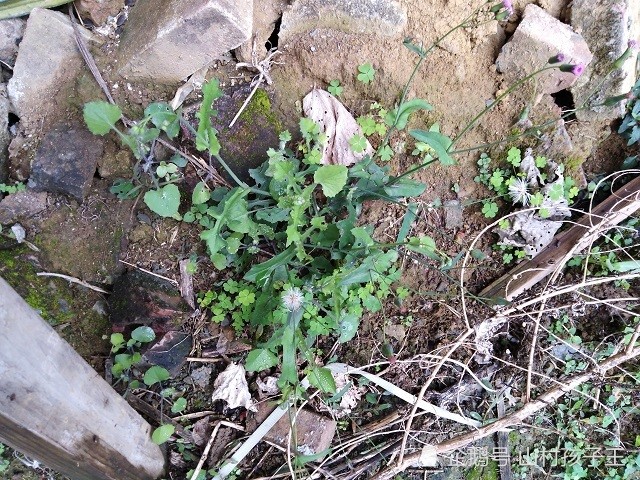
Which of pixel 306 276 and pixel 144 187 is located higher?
pixel 144 187

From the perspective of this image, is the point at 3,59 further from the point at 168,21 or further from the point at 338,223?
the point at 338,223

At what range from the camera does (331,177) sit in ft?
6.61

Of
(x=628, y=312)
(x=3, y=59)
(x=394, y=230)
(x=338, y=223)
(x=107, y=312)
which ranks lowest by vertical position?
(x=107, y=312)

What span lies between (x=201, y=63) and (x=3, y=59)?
919 mm

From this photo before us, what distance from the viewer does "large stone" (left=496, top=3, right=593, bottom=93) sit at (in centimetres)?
249

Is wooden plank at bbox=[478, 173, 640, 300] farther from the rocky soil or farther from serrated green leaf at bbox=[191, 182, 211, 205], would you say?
serrated green leaf at bbox=[191, 182, 211, 205]

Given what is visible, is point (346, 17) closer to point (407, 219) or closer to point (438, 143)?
point (438, 143)

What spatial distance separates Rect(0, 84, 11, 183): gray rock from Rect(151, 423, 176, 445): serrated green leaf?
4.39 ft

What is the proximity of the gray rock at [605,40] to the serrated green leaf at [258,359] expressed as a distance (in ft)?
6.69

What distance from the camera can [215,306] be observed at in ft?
8.05

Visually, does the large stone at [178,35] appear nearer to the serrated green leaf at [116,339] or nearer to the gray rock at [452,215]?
the serrated green leaf at [116,339]

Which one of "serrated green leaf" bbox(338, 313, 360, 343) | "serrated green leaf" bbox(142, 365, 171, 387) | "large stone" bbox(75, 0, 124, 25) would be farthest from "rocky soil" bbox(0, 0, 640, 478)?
"serrated green leaf" bbox(338, 313, 360, 343)

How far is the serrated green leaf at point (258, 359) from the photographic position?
7.48 ft

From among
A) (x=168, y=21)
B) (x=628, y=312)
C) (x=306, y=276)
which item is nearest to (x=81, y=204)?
(x=168, y=21)
